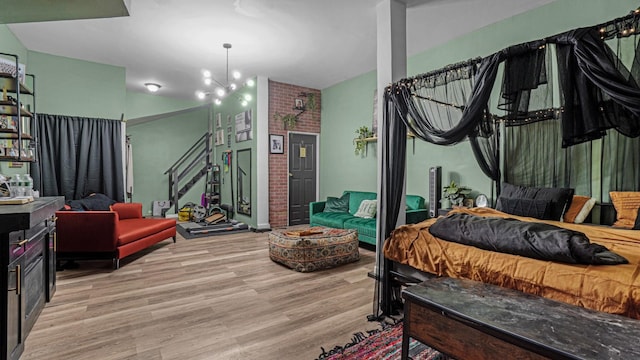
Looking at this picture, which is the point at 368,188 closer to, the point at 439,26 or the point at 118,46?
the point at 439,26

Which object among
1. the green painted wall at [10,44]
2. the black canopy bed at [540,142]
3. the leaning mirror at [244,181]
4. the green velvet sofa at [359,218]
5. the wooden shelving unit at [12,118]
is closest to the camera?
the black canopy bed at [540,142]

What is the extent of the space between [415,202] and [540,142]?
71.9 inches

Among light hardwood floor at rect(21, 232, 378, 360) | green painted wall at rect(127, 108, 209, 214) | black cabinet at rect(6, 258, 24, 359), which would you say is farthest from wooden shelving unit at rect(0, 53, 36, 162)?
green painted wall at rect(127, 108, 209, 214)

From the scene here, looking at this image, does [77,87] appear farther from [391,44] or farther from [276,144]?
[391,44]

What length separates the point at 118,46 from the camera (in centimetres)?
454

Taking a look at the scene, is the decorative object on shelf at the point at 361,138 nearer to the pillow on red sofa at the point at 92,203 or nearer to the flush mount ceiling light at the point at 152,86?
the pillow on red sofa at the point at 92,203

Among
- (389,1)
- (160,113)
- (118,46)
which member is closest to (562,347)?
(389,1)

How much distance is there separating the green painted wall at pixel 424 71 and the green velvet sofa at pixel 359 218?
0.30 meters

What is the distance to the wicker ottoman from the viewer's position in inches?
143

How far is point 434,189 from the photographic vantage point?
425 cm

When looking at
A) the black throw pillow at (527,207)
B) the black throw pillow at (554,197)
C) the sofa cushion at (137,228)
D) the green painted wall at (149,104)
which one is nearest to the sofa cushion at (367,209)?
the black throw pillow at (527,207)

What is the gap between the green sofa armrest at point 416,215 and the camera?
4305 mm

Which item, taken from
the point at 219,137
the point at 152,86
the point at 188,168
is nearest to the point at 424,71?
the point at 219,137

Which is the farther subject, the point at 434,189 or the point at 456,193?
the point at 434,189
